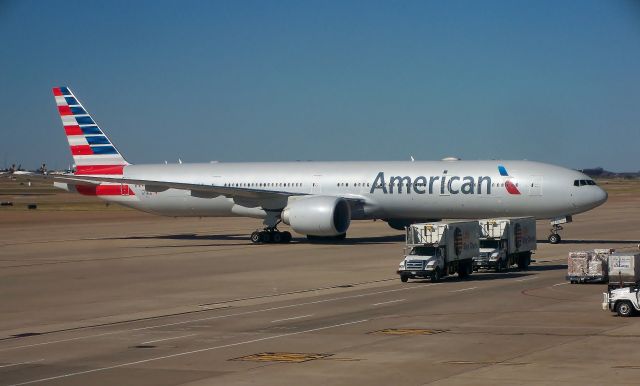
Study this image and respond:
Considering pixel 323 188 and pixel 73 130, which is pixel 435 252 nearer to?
pixel 323 188

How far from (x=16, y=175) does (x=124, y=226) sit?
73.2ft

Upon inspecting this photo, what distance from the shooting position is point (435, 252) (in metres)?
37.5

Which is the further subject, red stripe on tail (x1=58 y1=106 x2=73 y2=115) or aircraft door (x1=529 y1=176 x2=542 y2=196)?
red stripe on tail (x1=58 y1=106 x2=73 y2=115)

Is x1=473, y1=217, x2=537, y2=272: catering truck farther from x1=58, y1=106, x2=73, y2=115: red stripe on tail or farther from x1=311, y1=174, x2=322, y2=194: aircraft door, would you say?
x1=58, y1=106, x2=73, y2=115: red stripe on tail

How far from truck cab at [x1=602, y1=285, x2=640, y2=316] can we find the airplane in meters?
27.9

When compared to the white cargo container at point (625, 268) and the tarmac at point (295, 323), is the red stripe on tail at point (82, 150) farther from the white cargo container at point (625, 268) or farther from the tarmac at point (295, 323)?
the white cargo container at point (625, 268)

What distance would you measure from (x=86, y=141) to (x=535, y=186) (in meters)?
30.1

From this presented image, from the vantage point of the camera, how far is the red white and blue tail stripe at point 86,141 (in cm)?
6812

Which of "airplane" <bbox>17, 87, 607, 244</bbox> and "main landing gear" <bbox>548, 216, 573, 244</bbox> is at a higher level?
"airplane" <bbox>17, 87, 607, 244</bbox>

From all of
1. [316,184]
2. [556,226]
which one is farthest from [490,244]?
[316,184]

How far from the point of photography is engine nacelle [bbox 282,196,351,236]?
55062 millimetres

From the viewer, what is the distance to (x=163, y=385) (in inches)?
747

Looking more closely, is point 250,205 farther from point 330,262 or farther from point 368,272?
point 368,272

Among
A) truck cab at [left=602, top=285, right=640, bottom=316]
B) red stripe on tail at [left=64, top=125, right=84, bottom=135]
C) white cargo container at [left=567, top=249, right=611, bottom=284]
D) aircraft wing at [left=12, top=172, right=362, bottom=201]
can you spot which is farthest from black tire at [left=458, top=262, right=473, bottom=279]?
red stripe on tail at [left=64, top=125, right=84, bottom=135]
